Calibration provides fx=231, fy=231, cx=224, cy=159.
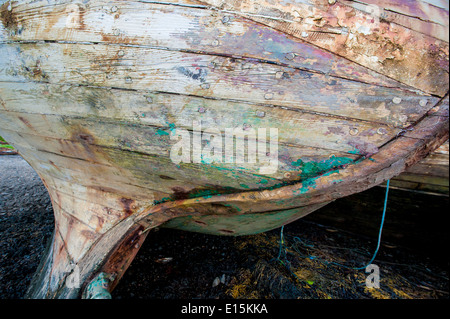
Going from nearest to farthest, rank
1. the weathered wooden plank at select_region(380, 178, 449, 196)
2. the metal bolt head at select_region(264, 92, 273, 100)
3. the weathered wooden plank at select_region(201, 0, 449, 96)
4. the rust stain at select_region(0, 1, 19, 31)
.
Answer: the weathered wooden plank at select_region(201, 0, 449, 96)
the metal bolt head at select_region(264, 92, 273, 100)
the rust stain at select_region(0, 1, 19, 31)
the weathered wooden plank at select_region(380, 178, 449, 196)

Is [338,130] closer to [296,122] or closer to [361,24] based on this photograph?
[296,122]

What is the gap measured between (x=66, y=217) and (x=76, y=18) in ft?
5.05

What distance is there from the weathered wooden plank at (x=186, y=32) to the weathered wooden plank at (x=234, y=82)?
0.04 metres

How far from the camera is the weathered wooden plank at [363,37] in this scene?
1.04 meters

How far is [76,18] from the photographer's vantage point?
1.25 metres

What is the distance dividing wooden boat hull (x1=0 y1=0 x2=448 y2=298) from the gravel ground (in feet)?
2.61

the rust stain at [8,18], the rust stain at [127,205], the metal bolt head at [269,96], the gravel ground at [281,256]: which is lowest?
the gravel ground at [281,256]

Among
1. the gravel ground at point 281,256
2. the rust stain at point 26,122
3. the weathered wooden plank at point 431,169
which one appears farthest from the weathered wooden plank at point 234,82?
the gravel ground at point 281,256

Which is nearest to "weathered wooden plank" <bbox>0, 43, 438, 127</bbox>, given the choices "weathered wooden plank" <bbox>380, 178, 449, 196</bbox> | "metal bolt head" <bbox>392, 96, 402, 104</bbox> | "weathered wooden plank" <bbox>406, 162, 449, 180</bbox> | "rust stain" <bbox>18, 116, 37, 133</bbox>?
"metal bolt head" <bbox>392, 96, 402, 104</bbox>

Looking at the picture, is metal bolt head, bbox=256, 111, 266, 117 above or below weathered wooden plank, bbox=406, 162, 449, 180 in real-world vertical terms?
above

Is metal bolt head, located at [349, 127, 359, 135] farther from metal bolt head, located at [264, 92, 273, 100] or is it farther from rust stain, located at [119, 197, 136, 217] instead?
rust stain, located at [119, 197, 136, 217]

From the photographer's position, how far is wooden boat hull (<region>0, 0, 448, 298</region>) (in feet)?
3.52

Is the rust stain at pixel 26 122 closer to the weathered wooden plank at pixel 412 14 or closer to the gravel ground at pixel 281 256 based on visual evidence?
the gravel ground at pixel 281 256
